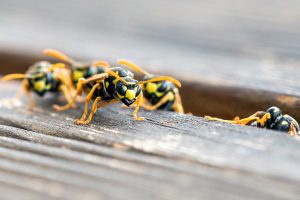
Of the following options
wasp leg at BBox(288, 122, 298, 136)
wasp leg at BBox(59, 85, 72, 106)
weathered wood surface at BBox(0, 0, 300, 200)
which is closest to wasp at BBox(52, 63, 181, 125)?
weathered wood surface at BBox(0, 0, 300, 200)

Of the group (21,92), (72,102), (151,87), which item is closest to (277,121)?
(151,87)

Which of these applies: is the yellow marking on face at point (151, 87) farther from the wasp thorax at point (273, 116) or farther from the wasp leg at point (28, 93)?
the wasp thorax at point (273, 116)

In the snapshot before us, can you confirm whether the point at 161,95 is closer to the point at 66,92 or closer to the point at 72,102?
the point at 72,102

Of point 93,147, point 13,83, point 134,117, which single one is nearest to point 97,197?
point 93,147

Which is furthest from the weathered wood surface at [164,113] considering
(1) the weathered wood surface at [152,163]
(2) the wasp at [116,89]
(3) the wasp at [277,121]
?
(3) the wasp at [277,121]

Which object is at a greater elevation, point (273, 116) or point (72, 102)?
point (273, 116)

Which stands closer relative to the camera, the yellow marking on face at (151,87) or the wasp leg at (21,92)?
the yellow marking on face at (151,87)

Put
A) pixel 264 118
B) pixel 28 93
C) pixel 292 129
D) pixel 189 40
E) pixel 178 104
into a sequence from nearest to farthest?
pixel 292 129 < pixel 264 118 < pixel 178 104 < pixel 28 93 < pixel 189 40
